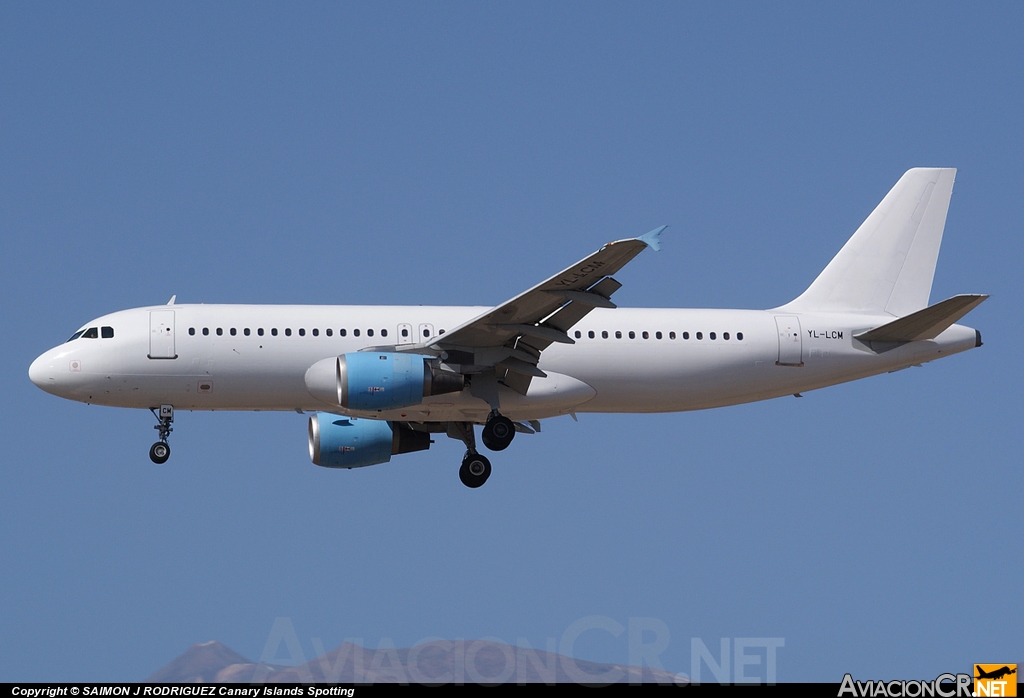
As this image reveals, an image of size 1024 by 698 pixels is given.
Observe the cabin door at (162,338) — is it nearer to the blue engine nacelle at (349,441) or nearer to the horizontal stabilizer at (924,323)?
the blue engine nacelle at (349,441)

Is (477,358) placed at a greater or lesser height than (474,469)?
greater

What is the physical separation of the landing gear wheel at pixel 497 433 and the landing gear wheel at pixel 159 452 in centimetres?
863

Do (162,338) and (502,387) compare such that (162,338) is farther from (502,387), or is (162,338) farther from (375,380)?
(502,387)

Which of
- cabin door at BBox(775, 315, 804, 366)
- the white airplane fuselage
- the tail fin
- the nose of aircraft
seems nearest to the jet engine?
the white airplane fuselage

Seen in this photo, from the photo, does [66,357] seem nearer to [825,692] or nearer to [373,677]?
[373,677]

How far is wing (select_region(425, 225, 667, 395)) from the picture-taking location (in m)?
34.0

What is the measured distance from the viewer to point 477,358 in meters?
38.0

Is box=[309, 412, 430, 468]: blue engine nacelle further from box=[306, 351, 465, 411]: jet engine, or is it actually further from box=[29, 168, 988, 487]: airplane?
box=[306, 351, 465, 411]: jet engine

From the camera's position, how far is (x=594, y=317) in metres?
39.8

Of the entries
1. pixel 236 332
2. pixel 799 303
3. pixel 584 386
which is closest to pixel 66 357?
pixel 236 332

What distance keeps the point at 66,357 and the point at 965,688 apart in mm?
24222

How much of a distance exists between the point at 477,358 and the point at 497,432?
2.21m

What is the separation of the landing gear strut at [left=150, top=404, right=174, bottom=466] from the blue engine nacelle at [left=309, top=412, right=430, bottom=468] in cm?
421

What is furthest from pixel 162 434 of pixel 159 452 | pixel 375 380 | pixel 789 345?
Answer: pixel 789 345
